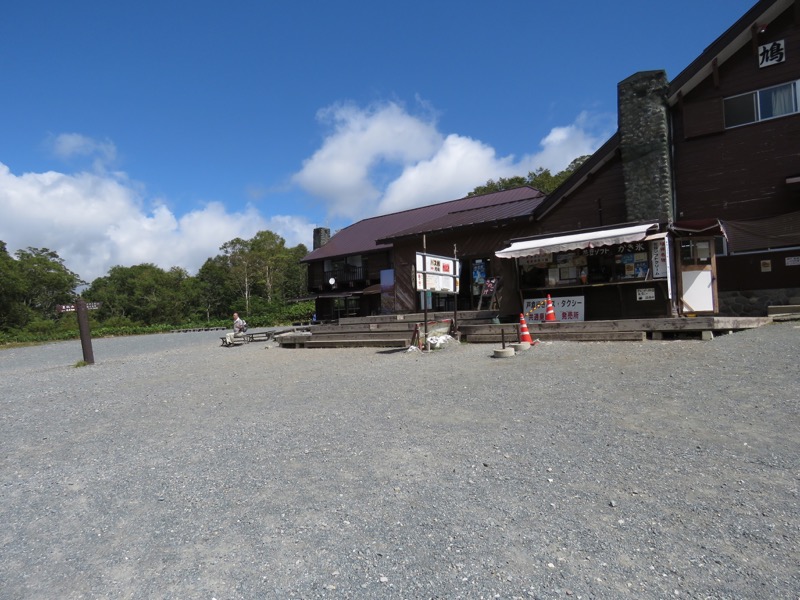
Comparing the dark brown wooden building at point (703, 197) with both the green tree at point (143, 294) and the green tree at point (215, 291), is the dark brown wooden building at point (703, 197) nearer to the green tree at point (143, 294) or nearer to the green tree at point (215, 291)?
the green tree at point (215, 291)

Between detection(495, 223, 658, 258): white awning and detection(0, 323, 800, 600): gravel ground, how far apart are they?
16.1ft

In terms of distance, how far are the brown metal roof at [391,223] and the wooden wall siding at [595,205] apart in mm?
7037

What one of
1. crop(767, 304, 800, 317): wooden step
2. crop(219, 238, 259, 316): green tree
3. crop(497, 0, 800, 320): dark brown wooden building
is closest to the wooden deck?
crop(767, 304, 800, 317): wooden step

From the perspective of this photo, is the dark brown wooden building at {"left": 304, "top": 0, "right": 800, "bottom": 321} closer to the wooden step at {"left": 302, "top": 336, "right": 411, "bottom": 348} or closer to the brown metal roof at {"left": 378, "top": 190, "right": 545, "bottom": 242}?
the wooden step at {"left": 302, "top": 336, "right": 411, "bottom": 348}

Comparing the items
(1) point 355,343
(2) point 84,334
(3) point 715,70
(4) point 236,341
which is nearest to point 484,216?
(3) point 715,70

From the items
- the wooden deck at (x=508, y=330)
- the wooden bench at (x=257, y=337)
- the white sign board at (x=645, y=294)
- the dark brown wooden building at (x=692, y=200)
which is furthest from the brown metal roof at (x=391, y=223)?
the white sign board at (x=645, y=294)

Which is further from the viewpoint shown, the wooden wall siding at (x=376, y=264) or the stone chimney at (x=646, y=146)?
the wooden wall siding at (x=376, y=264)

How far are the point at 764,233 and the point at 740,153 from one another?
7.71 ft

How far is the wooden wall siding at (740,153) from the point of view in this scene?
1220 cm

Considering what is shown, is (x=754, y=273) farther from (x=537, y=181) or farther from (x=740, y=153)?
(x=537, y=181)

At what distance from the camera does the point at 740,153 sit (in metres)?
12.7

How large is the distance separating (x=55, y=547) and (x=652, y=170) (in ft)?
49.2

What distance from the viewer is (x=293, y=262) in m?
54.1

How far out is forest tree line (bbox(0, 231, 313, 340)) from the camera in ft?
131
